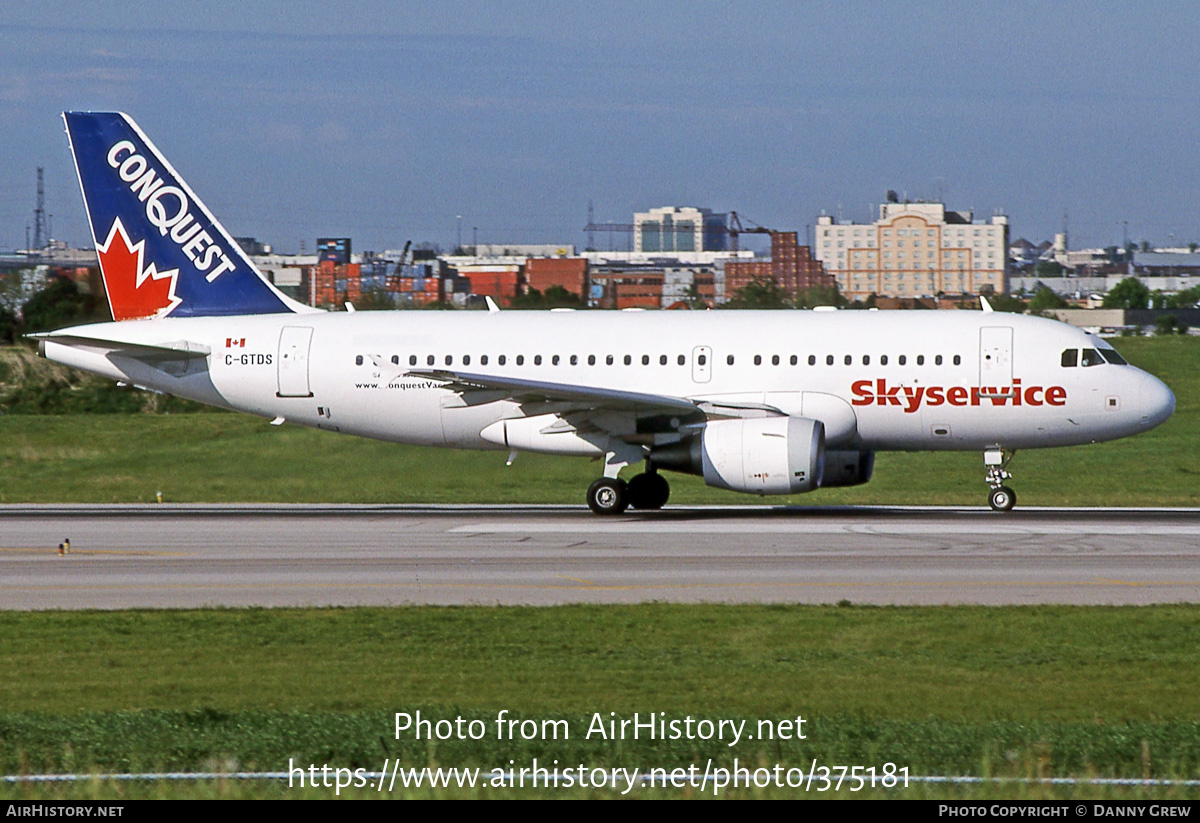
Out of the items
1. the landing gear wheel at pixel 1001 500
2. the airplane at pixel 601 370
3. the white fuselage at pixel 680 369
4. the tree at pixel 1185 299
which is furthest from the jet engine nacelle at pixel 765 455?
the tree at pixel 1185 299

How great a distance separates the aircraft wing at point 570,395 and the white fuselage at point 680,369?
49 centimetres

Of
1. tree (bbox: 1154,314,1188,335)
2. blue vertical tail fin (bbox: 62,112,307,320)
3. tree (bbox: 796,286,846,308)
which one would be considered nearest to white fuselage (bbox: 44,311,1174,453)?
blue vertical tail fin (bbox: 62,112,307,320)

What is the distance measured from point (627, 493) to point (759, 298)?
19937mm

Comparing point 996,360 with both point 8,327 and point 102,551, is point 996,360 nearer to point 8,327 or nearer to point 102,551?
point 102,551

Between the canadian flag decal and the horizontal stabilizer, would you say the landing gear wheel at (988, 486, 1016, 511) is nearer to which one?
the horizontal stabilizer

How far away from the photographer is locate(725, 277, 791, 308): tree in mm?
45847

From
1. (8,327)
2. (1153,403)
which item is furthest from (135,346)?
(8,327)

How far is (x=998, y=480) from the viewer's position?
28844 millimetres

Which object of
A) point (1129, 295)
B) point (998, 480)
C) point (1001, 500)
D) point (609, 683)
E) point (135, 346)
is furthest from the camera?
point (1129, 295)

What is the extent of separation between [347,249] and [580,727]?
16343 cm

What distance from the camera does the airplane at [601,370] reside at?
27.7 m

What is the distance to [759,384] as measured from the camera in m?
28.2

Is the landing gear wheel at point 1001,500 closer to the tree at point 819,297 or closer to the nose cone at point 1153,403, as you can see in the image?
the nose cone at point 1153,403

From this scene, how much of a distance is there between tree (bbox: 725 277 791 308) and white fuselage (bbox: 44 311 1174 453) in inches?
648
